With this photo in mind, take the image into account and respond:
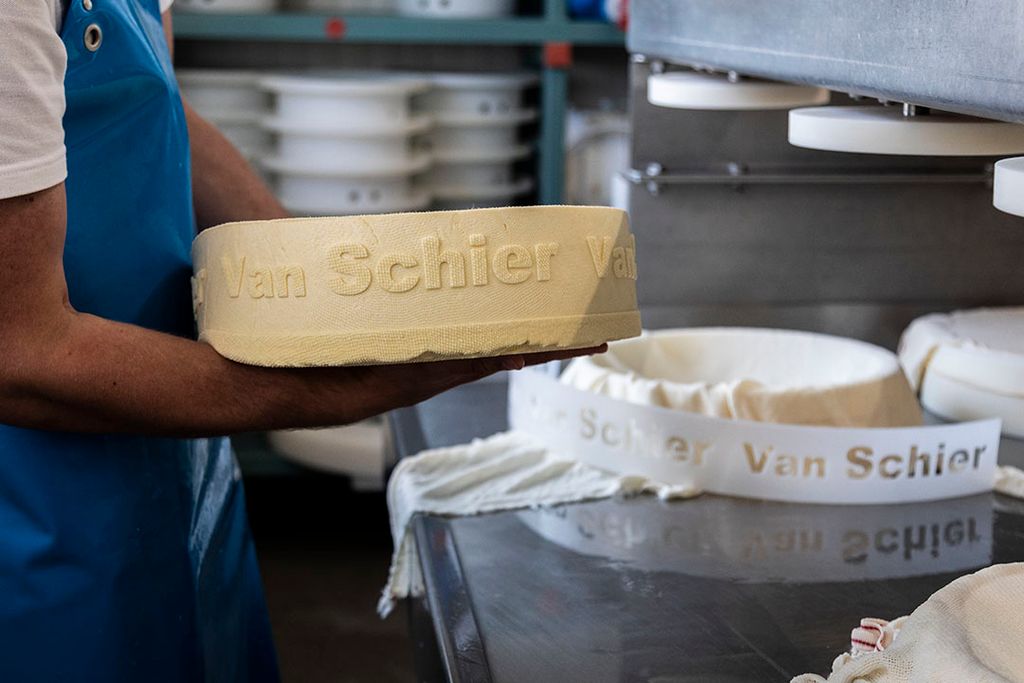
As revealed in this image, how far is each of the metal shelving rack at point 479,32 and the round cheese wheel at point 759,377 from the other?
1408 mm

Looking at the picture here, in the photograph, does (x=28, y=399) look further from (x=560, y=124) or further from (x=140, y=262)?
(x=560, y=124)

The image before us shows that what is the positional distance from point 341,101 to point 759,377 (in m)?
1.30

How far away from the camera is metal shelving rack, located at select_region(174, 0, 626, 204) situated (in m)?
2.72

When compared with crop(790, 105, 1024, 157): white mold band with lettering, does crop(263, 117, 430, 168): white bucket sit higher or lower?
lower

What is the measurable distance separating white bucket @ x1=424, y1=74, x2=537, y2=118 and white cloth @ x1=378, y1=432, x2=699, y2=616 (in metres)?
1.43

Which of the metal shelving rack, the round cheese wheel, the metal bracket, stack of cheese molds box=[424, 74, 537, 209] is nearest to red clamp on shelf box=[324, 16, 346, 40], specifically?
the metal shelving rack

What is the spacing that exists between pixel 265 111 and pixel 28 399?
78.5 inches

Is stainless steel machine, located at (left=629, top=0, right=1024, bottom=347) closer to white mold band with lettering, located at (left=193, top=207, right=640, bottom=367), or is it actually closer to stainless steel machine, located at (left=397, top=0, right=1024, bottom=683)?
stainless steel machine, located at (left=397, top=0, right=1024, bottom=683)

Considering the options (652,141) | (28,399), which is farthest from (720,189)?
(28,399)

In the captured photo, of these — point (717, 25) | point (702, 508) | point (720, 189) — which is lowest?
point (702, 508)

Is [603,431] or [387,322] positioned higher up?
[387,322]

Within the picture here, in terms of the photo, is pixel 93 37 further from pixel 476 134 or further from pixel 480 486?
pixel 476 134

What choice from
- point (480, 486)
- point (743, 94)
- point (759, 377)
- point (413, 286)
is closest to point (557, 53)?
point (759, 377)

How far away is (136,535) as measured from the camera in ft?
3.34
